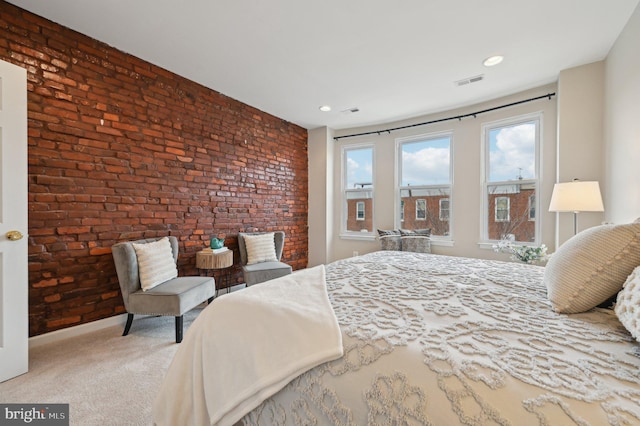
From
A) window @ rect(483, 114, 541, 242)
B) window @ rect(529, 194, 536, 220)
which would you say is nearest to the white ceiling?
window @ rect(483, 114, 541, 242)

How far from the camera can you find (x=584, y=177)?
279 centimetres

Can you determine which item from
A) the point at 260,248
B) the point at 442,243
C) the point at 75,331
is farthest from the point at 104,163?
the point at 442,243

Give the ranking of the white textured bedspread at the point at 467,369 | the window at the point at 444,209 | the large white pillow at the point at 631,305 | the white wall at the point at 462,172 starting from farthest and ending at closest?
the window at the point at 444,209 → the white wall at the point at 462,172 → the large white pillow at the point at 631,305 → the white textured bedspread at the point at 467,369

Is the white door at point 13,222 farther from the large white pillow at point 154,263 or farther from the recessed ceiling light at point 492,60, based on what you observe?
the recessed ceiling light at point 492,60

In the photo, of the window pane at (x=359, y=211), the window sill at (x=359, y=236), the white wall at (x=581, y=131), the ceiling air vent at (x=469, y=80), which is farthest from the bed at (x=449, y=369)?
the window pane at (x=359, y=211)

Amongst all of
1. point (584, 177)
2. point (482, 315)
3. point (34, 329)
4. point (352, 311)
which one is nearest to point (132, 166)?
point (34, 329)

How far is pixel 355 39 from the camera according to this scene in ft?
7.85

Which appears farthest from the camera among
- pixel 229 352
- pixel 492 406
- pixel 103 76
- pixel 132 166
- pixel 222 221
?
pixel 222 221

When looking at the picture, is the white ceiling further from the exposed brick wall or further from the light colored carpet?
the light colored carpet

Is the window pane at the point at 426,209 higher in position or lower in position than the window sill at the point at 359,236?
higher

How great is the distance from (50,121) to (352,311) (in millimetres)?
2879

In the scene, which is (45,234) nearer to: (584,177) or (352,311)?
(352,311)

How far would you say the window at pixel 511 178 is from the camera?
3.41 meters

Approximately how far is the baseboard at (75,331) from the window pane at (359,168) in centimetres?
379
